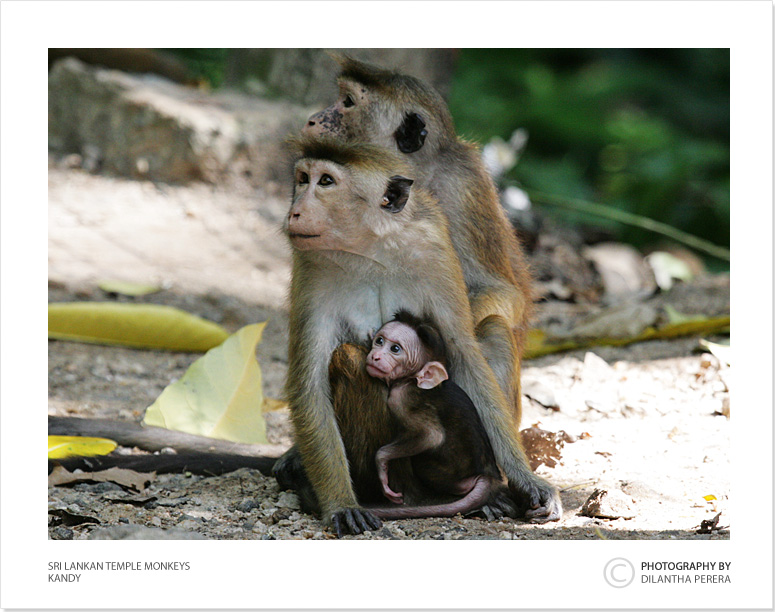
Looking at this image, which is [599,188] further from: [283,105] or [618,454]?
[618,454]

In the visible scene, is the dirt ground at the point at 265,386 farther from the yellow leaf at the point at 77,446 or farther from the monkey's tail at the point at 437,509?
the yellow leaf at the point at 77,446

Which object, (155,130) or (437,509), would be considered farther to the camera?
(155,130)

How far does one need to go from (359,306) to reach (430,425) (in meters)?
0.60

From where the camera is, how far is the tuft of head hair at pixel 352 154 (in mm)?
3543

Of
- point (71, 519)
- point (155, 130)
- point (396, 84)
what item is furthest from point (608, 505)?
point (155, 130)

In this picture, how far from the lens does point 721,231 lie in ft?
37.3

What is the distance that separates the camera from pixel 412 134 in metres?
4.30

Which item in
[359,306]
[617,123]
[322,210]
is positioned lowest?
[359,306]

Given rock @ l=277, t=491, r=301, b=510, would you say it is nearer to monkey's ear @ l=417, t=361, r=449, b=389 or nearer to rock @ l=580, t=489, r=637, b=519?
monkey's ear @ l=417, t=361, r=449, b=389

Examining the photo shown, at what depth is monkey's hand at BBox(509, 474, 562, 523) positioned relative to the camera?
3.47 meters

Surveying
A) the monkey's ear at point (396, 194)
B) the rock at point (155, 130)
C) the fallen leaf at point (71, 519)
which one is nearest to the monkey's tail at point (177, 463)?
the fallen leaf at point (71, 519)

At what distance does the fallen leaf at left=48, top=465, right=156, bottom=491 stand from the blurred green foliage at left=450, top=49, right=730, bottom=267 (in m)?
6.77

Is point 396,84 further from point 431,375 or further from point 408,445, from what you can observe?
point 408,445
